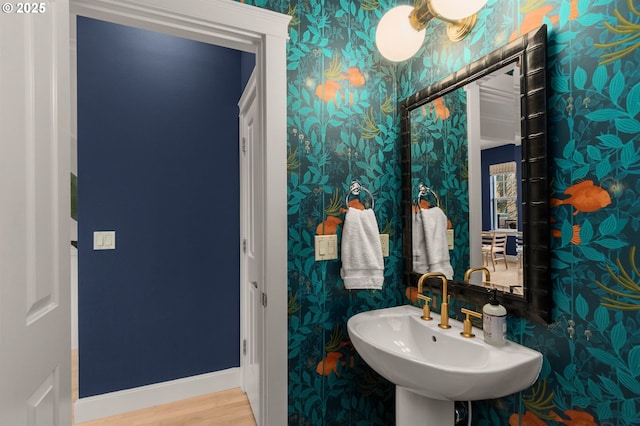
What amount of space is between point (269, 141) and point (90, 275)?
159 cm

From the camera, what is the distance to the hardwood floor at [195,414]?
2051 mm

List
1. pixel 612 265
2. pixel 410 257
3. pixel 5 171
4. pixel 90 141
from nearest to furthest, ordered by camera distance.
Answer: pixel 5 171 < pixel 612 265 < pixel 410 257 < pixel 90 141

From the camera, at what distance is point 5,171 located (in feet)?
2.36

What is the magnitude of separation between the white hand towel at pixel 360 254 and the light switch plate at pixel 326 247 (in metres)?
0.05

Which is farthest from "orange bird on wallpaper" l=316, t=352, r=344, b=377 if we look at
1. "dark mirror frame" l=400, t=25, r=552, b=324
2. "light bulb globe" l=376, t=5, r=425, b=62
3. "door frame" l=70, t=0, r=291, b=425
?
"light bulb globe" l=376, t=5, r=425, b=62

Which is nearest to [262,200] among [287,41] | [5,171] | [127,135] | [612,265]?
[287,41]

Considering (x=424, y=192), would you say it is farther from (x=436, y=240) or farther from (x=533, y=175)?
(x=533, y=175)

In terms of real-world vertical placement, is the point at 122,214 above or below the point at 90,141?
below

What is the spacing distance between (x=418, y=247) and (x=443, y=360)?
20.1 inches

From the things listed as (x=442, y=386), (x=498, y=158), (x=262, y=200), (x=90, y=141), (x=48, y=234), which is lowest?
(x=442, y=386)

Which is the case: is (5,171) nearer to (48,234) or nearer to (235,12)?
(48,234)

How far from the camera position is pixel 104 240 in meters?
2.12

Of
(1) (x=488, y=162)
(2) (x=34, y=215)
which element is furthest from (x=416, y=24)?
(2) (x=34, y=215)

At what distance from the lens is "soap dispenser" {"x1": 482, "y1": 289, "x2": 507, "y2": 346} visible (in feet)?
3.56
